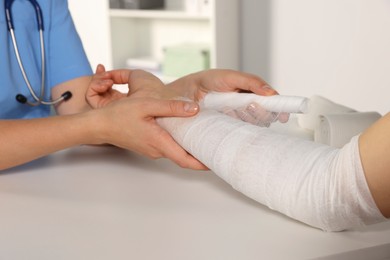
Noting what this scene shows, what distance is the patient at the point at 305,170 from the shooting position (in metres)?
0.69

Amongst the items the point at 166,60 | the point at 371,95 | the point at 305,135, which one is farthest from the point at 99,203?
the point at 166,60

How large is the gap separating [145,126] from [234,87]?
0.20 metres

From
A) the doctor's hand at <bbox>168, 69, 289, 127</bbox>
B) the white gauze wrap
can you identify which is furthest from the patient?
the doctor's hand at <bbox>168, 69, 289, 127</bbox>

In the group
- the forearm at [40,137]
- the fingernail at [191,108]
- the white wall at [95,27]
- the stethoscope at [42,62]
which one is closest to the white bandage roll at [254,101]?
the fingernail at [191,108]

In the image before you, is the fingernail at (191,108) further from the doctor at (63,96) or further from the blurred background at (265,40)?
the blurred background at (265,40)

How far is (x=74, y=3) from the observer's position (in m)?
3.19

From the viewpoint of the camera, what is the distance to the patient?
687mm

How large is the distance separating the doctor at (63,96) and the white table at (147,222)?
50mm

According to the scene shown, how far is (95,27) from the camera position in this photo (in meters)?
3.01

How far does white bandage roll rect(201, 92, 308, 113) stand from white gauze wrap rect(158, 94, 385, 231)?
12 centimetres

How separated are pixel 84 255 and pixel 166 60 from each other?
2168 mm

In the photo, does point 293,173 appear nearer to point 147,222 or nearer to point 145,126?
point 147,222

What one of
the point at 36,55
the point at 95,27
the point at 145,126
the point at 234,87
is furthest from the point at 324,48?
the point at 145,126

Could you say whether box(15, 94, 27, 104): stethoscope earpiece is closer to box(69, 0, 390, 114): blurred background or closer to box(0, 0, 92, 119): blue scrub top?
box(0, 0, 92, 119): blue scrub top
